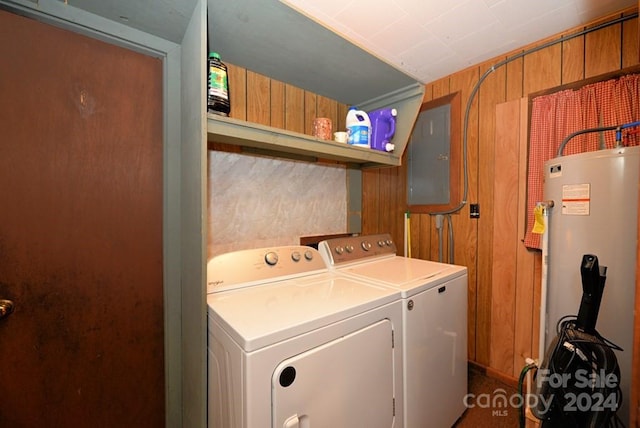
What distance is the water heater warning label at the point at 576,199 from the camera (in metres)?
1.29

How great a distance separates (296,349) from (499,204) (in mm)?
1920

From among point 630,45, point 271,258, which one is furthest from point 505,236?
point 271,258

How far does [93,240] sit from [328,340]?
3.42ft

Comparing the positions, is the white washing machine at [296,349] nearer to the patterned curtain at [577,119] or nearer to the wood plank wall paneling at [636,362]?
the wood plank wall paneling at [636,362]

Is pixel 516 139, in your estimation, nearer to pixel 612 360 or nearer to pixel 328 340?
pixel 612 360

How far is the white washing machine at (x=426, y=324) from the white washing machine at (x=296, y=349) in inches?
3.3

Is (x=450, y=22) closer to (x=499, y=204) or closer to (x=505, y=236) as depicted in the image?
(x=499, y=204)

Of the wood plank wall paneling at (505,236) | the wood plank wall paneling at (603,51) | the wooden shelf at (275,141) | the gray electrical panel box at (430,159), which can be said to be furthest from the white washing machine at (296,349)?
the wood plank wall paneling at (603,51)

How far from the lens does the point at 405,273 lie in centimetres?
153

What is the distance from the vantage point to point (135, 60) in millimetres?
1196

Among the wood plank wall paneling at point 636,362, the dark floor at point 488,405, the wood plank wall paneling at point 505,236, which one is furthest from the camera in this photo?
the wood plank wall paneling at point 505,236

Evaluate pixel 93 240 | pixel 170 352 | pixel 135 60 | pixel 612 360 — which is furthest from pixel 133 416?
pixel 612 360

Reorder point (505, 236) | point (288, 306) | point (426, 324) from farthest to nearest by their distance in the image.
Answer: point (505, 236), point (426, 324), point (288, 306)

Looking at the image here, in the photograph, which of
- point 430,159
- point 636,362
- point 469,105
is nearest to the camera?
point 636,362
